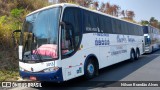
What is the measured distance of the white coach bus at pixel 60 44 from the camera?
7.42 m

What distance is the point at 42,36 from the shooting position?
7715 mm

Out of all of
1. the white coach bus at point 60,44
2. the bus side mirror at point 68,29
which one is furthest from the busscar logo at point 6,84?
the bus side mirror at point 68,29

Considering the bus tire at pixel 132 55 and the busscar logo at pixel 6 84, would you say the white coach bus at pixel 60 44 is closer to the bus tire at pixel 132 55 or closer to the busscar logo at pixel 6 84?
the busscar logo at pixel 6 84

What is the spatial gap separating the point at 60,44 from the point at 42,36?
0.78 meters

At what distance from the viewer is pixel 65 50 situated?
763 centimetres

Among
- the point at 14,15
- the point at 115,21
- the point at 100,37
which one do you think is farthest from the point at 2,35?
the point at 115,21

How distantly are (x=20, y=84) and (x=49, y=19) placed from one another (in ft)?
10.1

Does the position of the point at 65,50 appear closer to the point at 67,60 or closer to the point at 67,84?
the point at 67,60

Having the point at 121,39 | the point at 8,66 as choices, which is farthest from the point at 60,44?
the point at 121,39

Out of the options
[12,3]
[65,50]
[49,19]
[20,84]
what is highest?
[12,3]

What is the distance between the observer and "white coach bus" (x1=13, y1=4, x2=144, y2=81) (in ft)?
24.3

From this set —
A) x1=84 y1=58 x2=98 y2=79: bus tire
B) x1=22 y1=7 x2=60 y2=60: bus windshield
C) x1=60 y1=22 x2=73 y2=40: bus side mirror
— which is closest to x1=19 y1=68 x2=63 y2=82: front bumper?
x1=22 y1=7 x2=60 y2=60: bus windshield

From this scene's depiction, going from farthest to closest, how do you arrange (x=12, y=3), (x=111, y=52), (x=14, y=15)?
(x=12, y=3)
(x=14, y=15)
(x=111, y=52)

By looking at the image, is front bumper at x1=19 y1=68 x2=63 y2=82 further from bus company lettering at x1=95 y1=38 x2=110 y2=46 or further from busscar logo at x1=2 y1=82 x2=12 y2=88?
bus company lettering at x1=95 y1=38 x2=110 y2=46
